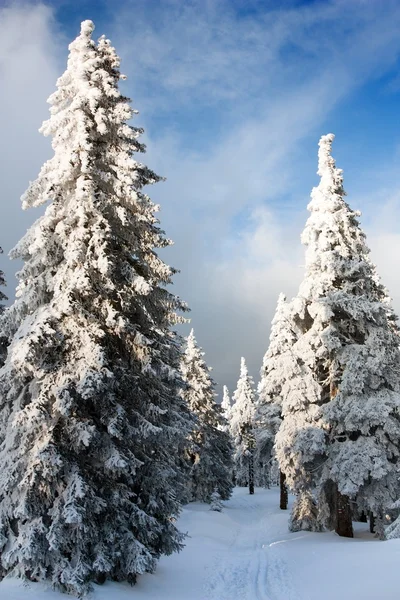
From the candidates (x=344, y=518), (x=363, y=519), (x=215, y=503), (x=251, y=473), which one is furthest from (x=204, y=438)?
(x=251, y=473)

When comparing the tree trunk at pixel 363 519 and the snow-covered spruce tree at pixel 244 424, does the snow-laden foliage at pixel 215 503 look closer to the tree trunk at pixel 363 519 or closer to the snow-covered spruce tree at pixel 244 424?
the tree trunk at pixel 363 519

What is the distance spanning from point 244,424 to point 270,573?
4293cm

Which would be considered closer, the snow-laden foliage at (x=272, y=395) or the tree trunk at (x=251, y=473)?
the snow-laden foliage at (x=272, y=395)

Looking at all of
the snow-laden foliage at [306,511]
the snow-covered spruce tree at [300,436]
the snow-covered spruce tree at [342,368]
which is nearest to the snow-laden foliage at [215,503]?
the snow-covered spruce tree at [300,436]

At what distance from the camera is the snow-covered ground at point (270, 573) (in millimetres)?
10141

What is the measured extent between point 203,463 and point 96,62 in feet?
97.0

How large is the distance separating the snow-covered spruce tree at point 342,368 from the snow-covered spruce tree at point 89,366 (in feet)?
26.2

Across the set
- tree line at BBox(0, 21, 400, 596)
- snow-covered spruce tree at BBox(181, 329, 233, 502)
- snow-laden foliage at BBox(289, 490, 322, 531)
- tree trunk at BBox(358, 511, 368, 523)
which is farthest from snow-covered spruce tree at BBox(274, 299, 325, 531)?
snow-covered spruce tree at BBox(181, 329, 233, 502)

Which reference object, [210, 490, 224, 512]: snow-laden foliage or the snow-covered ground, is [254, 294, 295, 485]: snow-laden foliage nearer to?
[210, 490, 224, 512]: snow-laden foliage

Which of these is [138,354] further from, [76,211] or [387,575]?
[387,575]

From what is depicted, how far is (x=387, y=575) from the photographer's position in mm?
10594

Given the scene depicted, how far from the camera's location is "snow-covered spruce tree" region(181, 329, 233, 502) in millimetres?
35281

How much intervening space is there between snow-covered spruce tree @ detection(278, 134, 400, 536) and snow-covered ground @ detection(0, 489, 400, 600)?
2.52 metres

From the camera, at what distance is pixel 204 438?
3522cm
